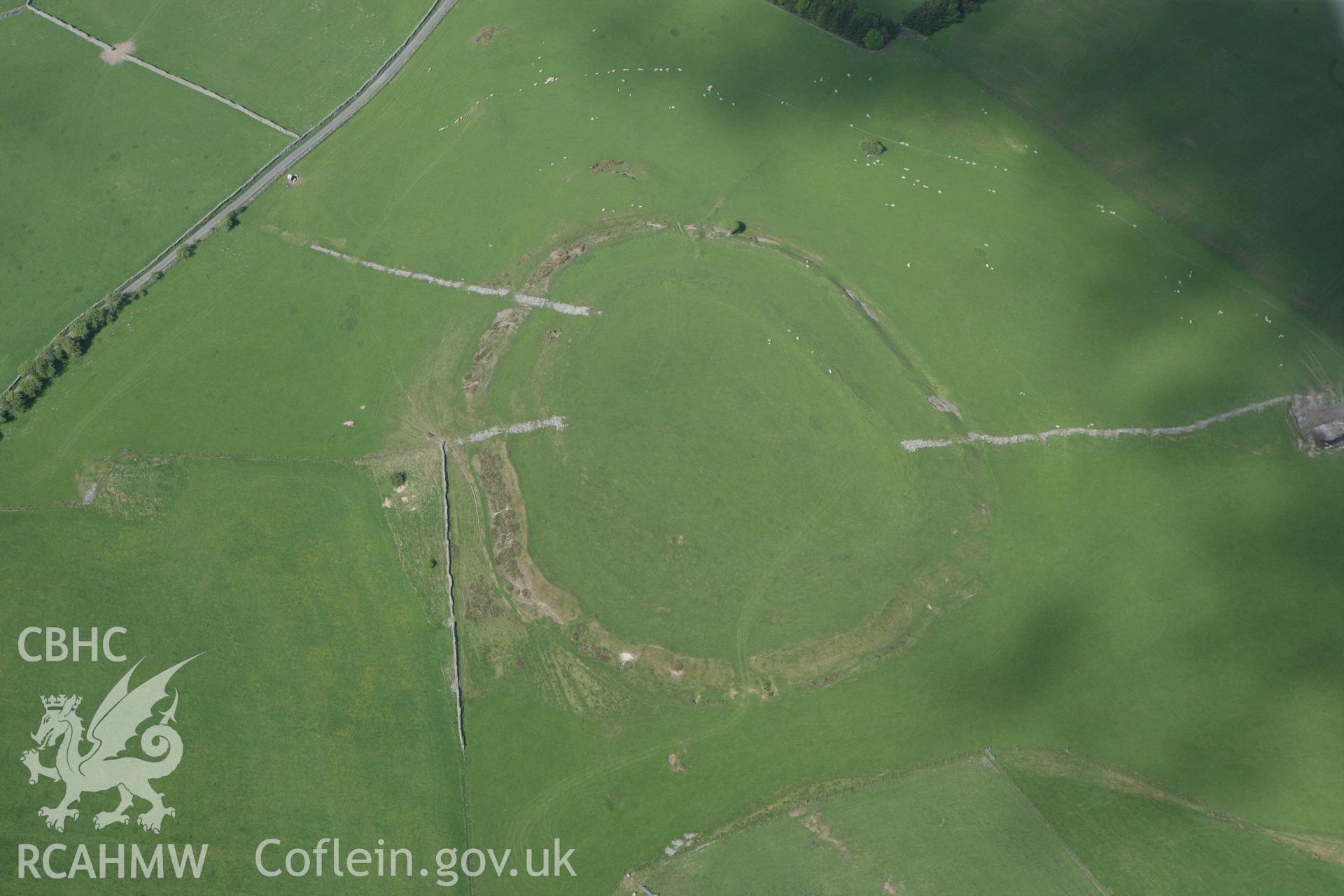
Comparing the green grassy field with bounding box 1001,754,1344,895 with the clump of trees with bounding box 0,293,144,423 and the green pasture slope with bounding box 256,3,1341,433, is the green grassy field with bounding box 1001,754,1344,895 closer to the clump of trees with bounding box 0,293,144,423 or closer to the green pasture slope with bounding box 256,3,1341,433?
the green pasture slope with bounding box 256,3,1341,433

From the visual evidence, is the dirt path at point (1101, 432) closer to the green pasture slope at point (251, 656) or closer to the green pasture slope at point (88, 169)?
the green pasture slope at point (251, 656)

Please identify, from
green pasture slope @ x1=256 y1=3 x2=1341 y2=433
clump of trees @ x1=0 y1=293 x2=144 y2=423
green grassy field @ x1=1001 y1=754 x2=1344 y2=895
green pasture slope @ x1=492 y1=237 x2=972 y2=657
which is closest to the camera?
green grassy field @ x1=1001 y1=754 x2=1344 y2=895

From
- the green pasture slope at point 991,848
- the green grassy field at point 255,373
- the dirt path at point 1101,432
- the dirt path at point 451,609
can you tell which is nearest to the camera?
the green pasture slope at point 991,848

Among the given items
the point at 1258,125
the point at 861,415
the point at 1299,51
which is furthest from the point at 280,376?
the point at 1299,51

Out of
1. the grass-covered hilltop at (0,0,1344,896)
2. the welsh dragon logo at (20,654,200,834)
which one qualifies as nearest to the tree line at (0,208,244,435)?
the grass-covered hilltop at (0,0,1344,896)

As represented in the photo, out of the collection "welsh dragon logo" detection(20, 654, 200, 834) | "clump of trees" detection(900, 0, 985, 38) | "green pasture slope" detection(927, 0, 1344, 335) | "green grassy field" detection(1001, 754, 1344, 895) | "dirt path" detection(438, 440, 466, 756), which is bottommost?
"green grassy field" detection(1001, 754, 1344, 895)

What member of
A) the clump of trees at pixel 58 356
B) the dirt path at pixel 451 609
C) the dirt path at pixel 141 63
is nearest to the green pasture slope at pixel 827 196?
the dirt path at pixel 141 63

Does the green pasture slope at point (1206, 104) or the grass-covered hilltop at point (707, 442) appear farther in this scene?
the green pasture slope at point (1206, 104)

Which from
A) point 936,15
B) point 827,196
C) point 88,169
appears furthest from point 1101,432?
point 88,169
